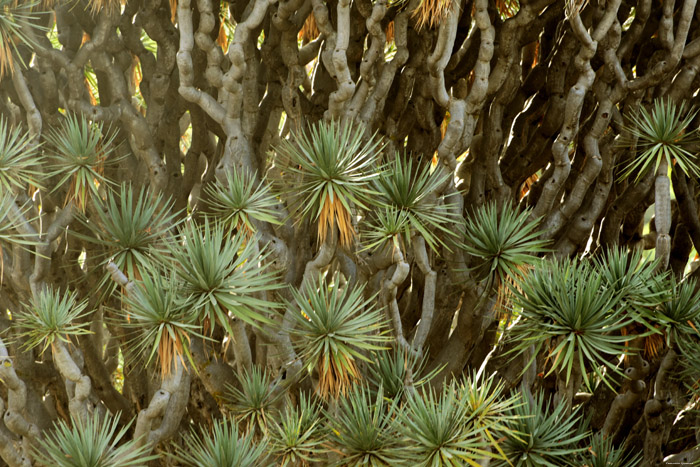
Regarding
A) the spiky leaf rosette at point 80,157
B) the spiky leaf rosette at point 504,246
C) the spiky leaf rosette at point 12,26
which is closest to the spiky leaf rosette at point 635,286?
the spiky leaf rosette at point 504,246

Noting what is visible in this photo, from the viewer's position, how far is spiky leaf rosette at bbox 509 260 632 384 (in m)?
2.60

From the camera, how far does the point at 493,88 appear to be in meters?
3.23

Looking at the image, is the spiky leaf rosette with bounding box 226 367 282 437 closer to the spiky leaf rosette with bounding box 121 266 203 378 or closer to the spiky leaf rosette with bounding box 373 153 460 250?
Answer: the spiky leaf rosette with bounding box 121 266 203 378

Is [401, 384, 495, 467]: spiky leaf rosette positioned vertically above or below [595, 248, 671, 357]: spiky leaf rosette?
below

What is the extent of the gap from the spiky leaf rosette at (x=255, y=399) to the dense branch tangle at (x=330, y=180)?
0.05 meters

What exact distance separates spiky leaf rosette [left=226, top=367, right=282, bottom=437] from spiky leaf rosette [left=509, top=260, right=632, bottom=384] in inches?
37.1

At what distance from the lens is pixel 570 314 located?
262 cm

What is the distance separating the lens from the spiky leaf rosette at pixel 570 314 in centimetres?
260

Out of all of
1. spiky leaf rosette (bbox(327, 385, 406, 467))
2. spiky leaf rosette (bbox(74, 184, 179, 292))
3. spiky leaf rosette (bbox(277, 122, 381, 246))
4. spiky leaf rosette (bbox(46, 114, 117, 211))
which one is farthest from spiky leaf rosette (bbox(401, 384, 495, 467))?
spiky leaf rosette (bbox(46, 114, 117, 211))

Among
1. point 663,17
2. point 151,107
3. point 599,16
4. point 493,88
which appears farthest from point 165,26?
point 663,17

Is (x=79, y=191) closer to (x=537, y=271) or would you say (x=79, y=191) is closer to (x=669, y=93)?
(x=537, y=271)

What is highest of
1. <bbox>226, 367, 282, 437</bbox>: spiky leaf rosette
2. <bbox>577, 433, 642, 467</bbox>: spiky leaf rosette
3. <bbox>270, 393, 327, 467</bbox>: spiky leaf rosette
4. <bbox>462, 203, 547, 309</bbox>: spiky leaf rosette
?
<bbox>462, 203, 547, 309</bbox>: spiky leaf rosette

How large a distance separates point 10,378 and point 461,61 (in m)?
2.28

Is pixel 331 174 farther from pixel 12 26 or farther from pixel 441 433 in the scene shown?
pixel 12 26
